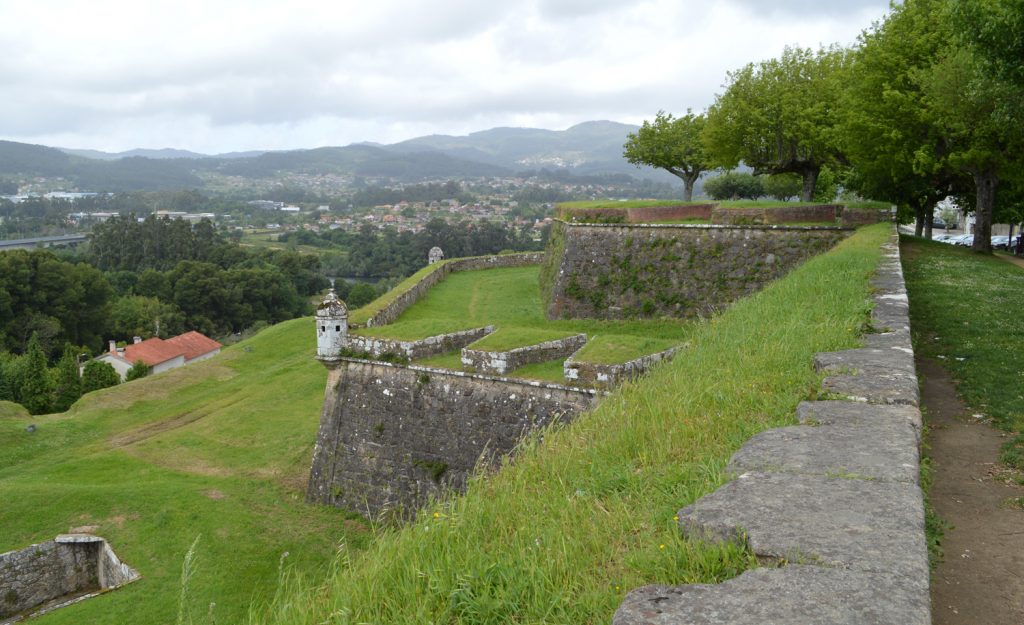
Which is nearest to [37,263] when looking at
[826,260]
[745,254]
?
[745,254]

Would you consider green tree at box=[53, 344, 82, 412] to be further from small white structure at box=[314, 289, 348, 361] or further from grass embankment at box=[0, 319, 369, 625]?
small white structure at box=[314, 289, 348, 361]

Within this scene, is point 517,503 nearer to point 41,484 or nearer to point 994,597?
point 994,597

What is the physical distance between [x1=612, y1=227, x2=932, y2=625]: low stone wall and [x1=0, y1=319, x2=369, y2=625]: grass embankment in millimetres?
7412

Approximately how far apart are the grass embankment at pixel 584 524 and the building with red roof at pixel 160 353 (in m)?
45.0

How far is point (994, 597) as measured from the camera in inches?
114

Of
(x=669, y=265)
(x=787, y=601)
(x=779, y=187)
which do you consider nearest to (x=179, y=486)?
(x=669, y=265)

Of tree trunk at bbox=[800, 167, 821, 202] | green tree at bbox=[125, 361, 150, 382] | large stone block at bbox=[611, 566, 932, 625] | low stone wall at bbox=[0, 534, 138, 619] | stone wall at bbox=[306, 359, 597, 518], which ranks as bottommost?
green tree at bbox=[125, 361, 150, 382]

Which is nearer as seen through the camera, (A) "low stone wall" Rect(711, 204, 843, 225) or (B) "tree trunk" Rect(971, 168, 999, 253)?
(A) "low stone wall" Rect(711, 204, 843, 225)

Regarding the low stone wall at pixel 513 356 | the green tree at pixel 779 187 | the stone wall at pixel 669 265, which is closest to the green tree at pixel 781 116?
the stone wall at pixel 669 265

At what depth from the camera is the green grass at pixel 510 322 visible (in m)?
12.7

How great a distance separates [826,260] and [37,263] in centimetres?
6198

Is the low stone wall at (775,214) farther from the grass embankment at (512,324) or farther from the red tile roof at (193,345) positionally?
the red tile roof at (193,345)

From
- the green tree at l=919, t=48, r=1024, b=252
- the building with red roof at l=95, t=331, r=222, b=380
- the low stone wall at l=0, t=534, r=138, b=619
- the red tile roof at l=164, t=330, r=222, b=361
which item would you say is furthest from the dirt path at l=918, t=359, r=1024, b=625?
the red tile roof at l=164, t=330, r=222, b=361

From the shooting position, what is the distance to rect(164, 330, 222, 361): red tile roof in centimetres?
4954
